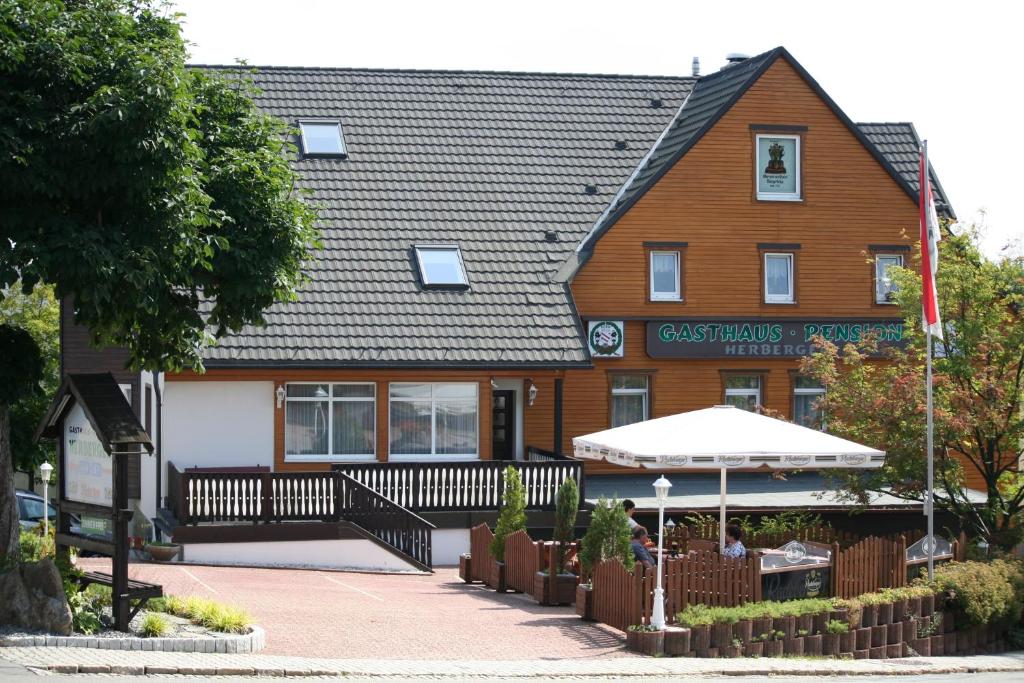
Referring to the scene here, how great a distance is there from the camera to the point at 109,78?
1473 centimetres

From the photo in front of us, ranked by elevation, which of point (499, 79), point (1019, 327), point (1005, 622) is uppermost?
point (499, 79)

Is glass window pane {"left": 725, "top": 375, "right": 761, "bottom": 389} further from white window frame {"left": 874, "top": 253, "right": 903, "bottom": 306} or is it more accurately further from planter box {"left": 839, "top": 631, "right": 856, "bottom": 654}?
planter box {"left": 839, "top": 631, "right": 856, "bottom": 654}

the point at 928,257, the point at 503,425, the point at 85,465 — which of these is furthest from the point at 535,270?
the point at 85,465

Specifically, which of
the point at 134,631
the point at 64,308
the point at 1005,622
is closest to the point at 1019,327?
the point at 1005,622

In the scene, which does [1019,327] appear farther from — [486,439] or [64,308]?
[64,308]

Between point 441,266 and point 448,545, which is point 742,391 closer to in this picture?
point 441,266

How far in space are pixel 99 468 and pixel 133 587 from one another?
1.32 m

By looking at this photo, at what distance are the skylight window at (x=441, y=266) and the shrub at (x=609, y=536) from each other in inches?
432

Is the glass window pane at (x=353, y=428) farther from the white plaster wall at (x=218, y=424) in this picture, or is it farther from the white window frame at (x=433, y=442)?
the white plaster wall at (x=218, y=424)

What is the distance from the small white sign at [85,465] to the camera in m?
15.3

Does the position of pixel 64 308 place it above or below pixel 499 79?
below

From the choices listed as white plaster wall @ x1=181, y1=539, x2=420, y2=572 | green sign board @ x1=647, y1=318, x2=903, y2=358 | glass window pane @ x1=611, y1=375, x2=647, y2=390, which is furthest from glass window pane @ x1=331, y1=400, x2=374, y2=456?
green sign board @ x1=647, y1=318, x2=903, y2=358

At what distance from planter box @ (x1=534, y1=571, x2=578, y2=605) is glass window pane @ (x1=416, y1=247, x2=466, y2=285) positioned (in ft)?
32.8

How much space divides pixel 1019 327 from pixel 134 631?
13.7 m
